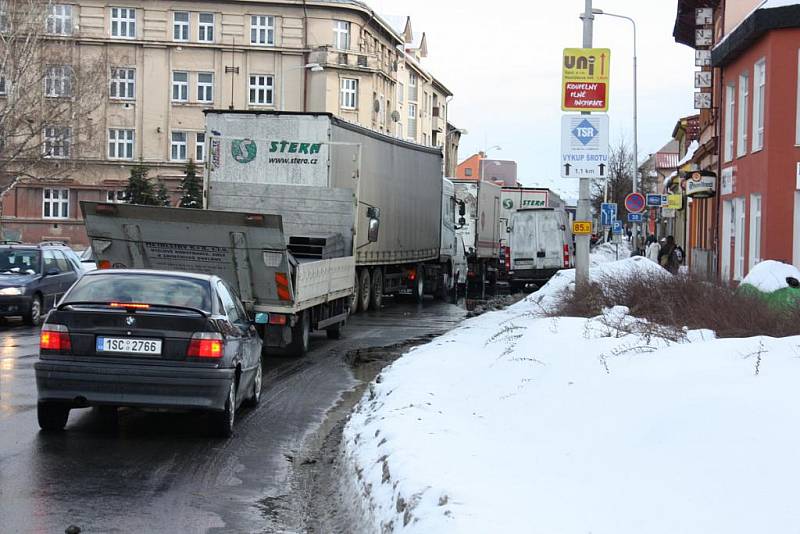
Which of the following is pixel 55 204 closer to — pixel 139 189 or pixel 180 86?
pixel 139 189

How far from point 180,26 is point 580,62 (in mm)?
47526

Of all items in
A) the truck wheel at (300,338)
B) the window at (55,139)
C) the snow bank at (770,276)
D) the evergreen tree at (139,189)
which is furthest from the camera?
the evergreen tree at (139,189)

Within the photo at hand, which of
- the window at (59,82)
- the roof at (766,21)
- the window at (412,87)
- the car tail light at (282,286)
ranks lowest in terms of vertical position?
the car tail light at (282,286)

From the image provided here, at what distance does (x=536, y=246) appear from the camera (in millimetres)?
38625

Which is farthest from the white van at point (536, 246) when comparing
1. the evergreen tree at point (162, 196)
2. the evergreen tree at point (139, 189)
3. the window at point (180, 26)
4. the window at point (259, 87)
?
the window at point (180, 26)

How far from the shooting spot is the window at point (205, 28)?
64.3 meters

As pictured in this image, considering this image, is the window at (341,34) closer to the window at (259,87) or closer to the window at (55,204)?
the window at (259,87)

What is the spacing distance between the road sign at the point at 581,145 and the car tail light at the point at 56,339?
42.6 ft

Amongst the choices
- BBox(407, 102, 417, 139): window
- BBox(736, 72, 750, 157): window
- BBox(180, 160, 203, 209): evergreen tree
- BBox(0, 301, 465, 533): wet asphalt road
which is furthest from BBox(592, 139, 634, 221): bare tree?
BBox(0, 301, 465, 533): wet asphalt road

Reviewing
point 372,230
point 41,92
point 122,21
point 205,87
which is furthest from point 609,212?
point 122,21

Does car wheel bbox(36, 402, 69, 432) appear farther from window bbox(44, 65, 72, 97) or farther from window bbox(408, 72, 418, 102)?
window bbox(408, 72, 418, 102)

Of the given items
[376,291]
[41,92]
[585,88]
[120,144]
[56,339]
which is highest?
[41,92]

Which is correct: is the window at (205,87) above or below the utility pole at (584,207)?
above

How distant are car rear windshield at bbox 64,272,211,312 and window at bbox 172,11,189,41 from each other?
186 feet
